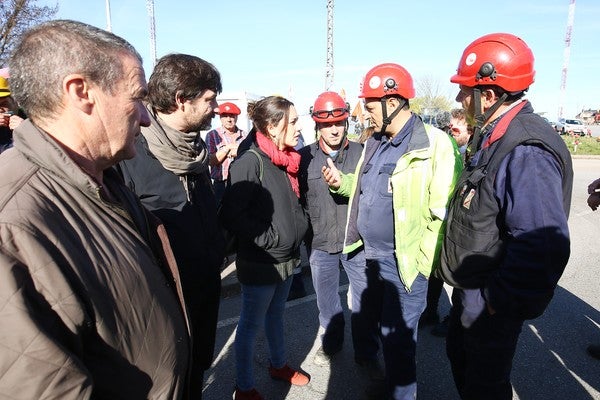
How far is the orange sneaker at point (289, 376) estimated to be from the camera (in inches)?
119

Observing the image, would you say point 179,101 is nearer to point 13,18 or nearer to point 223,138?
point 223,138

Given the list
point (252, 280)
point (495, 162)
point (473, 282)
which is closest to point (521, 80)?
point (495, 162)

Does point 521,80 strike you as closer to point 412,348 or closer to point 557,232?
point 557,232

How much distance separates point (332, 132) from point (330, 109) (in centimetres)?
19

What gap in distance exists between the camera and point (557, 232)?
164cm

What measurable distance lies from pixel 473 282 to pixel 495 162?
2.07ft

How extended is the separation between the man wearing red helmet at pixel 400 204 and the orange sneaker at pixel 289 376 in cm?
65

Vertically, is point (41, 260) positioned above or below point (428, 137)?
below

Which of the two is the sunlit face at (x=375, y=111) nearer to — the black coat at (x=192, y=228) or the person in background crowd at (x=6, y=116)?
the black coat at (x=192, y=228)

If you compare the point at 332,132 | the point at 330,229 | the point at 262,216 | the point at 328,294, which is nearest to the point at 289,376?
the point at 328,294

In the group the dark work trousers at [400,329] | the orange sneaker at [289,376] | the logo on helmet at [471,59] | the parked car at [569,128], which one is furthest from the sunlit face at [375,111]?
the parked car at [569,128]

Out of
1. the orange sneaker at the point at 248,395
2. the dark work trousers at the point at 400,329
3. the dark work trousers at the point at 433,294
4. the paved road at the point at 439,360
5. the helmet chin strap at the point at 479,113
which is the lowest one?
the paved road at the point at 439,360

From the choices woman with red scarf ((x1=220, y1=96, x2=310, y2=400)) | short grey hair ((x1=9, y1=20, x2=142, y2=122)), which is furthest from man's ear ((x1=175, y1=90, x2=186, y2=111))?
short grey hair ((x1=9, y1=20, x2=142, y2=122))

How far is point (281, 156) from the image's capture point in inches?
104
